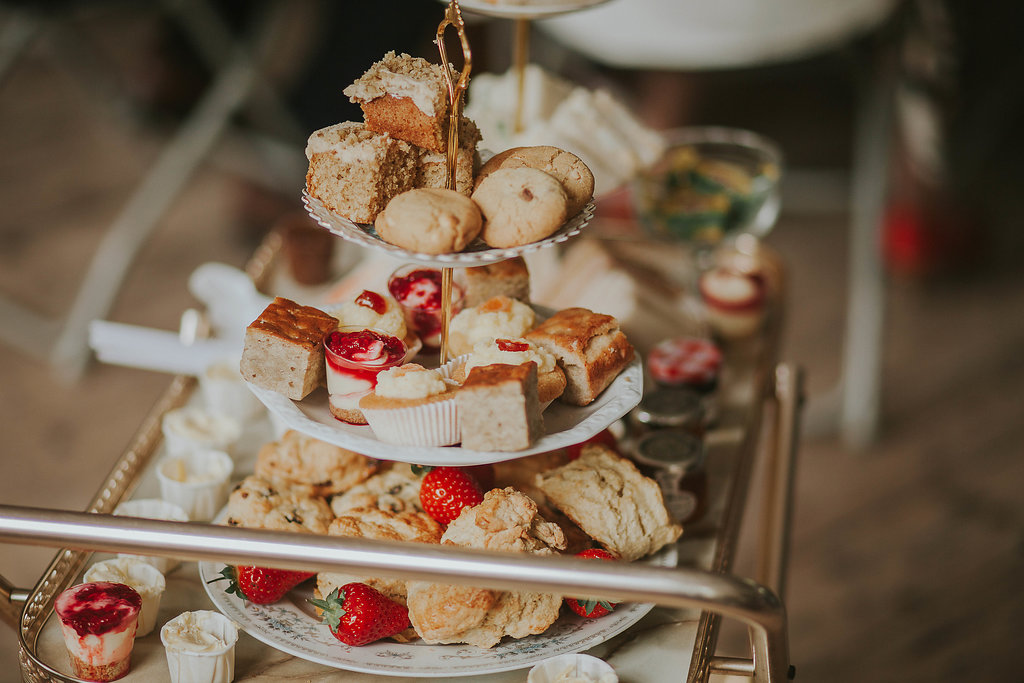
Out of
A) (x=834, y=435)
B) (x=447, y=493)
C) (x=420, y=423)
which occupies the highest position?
(x=420, y=423)

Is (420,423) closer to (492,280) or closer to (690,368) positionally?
(492,280)

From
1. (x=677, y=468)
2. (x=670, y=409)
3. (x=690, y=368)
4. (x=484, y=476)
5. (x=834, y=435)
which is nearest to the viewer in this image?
(x=484, y=476)

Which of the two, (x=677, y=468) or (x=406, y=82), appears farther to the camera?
(x=677, y=468)

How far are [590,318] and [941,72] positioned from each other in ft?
7.10

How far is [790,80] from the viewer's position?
423cm

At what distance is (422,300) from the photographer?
1.12 metres

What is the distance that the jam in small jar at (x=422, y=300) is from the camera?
3.66 ft

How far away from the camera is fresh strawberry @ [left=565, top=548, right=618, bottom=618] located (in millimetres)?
1003

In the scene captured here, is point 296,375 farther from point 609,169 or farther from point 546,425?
point 609,169

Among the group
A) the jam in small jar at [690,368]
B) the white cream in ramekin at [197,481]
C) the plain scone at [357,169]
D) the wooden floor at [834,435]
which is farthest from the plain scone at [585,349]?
the wooden floor at [834,435]

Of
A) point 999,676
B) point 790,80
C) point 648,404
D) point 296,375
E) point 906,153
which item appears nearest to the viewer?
point 296,375

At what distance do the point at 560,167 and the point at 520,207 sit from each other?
0.10 metres

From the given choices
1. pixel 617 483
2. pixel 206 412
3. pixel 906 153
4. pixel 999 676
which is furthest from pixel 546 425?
pixel 906 153

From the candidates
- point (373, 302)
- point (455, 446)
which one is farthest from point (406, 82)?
point (455, 446)
